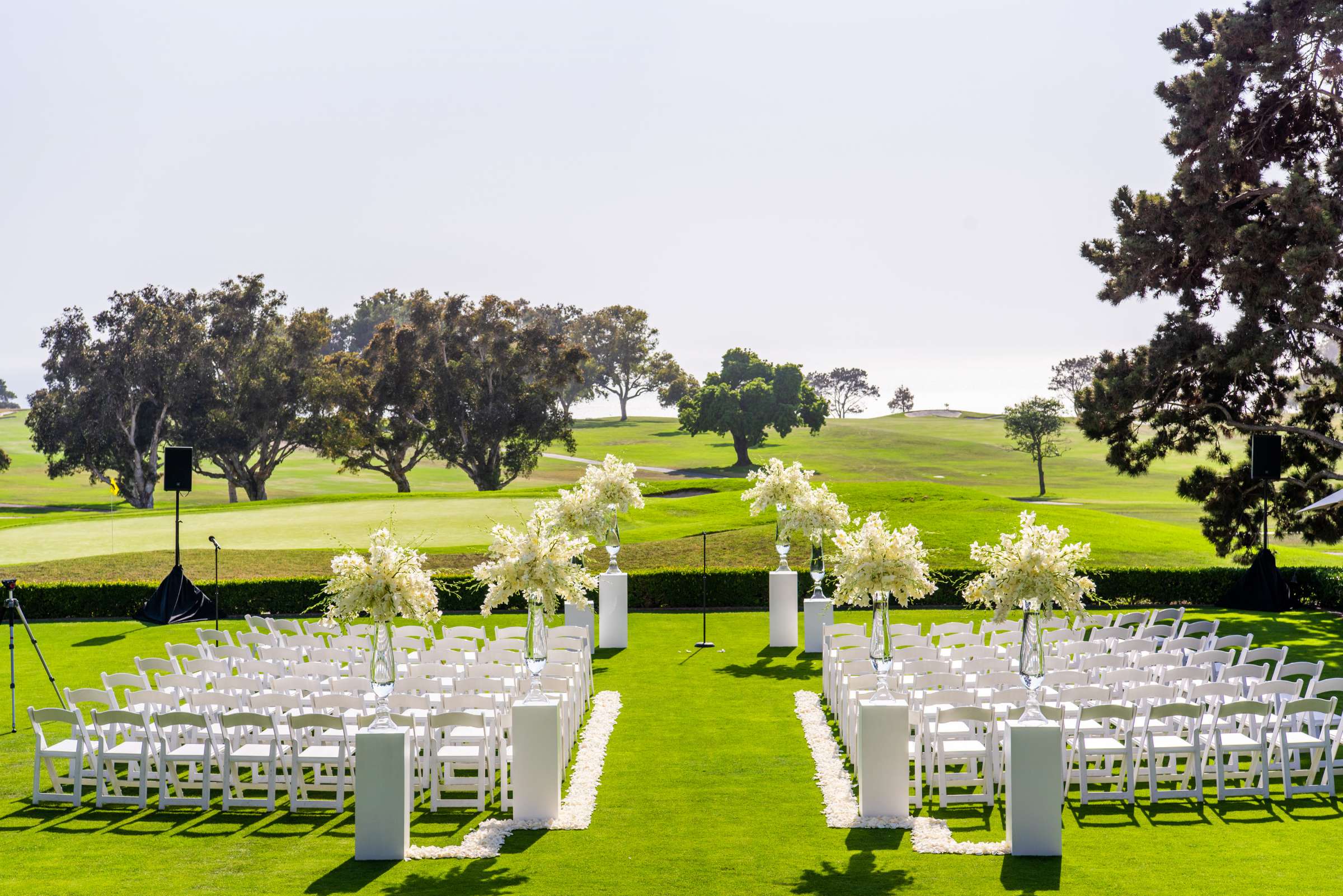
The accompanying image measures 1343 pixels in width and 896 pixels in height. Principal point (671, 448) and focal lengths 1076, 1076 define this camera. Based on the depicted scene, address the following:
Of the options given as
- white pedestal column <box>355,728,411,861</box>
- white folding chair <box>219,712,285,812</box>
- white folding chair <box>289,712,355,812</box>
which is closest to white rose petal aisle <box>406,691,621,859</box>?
white pedestal column <box>355,728,411,861</box>

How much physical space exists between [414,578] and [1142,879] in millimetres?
5803

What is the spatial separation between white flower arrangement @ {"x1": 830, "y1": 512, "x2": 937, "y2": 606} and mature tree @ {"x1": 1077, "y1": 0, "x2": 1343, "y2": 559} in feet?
47.2

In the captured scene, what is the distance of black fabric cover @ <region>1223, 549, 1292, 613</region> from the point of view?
21.6m

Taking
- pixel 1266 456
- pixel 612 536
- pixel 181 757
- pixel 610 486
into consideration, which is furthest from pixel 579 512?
pixel 1266 456

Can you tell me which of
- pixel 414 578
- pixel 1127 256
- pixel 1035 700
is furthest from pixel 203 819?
pixel 1127 256

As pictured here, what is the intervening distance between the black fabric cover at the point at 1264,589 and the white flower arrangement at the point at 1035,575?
15.9 m

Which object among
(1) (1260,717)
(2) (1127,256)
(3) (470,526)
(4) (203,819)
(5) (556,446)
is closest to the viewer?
(4) (203,819)

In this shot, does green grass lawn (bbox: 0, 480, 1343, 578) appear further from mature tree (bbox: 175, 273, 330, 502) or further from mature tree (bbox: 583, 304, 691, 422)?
mature tree (bbox: 583, 304, 691, 422)

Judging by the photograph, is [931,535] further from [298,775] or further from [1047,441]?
[1047,441]

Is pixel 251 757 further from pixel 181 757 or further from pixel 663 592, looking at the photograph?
A: pixel 663 592

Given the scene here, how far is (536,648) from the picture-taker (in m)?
9.55

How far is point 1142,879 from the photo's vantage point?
7.66m

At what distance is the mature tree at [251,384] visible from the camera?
5003 centimetres

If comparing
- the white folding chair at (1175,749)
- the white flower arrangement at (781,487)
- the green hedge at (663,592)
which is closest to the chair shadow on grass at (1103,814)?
the white folding chair at (1175,749)
